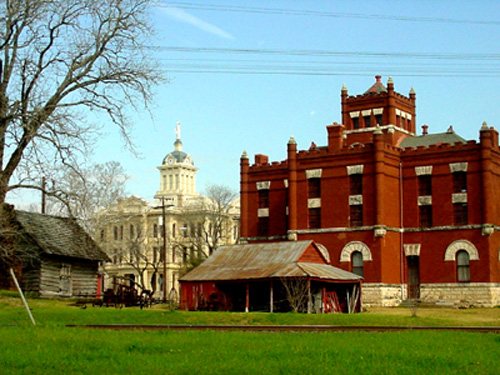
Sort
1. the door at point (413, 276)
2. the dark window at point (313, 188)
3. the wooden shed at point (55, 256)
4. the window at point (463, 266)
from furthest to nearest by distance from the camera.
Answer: the dark window at point (313, 188)
the door at point (413, 276)
the window at point (463, 266)
the wooden shed at point (55, 256)

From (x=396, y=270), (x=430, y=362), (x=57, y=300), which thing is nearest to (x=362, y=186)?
(x=396, y=270)

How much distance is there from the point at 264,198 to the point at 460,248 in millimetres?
15469

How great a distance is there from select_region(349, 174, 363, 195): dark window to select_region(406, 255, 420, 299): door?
5748mm

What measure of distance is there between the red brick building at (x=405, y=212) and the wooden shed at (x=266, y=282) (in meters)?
7.87

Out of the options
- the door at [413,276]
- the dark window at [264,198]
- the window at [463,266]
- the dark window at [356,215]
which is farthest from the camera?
the dark window at [264,198]

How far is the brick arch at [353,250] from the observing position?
193 ft

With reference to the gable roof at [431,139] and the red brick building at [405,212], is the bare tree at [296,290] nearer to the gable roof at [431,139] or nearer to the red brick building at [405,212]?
the red brick building at [405,212]

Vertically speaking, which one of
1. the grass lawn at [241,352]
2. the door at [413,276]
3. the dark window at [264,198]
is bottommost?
the grass lawn at [241,352]

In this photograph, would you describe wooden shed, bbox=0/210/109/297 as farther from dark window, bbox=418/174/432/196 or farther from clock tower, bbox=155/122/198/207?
clock tower, bbox=155/122/198/207

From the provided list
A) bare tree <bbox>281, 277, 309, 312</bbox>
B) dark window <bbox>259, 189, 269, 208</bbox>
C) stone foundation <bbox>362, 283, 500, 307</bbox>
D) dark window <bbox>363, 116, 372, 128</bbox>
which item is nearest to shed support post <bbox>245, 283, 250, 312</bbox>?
bare tree <bbox>281, 277, 309, 312</bbox>

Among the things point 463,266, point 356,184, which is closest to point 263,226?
point 356,184

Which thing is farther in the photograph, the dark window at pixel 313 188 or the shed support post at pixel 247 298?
the dark window at pixel 313 188

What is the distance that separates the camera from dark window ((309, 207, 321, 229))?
61500 millimetres

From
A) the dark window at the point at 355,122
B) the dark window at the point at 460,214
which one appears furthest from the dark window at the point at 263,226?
the dark window at the point at 460,214
